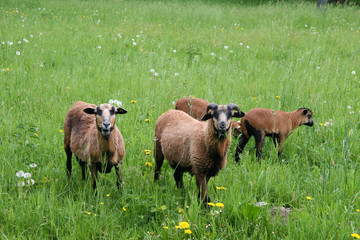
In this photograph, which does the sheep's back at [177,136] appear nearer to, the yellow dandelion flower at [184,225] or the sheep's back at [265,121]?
the yellow dandelion flower at [184,225]

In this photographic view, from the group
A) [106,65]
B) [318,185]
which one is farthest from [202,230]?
[106,65]

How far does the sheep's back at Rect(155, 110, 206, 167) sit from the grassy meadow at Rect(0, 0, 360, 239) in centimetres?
35

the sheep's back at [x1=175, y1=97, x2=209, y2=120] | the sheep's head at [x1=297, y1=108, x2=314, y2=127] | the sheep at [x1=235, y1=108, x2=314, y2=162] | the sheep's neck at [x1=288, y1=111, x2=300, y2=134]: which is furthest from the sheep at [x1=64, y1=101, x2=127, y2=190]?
the sheep's head at [x1=297, y1=108, x2=314, y2=127]

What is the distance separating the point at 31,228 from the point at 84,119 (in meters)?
1.57

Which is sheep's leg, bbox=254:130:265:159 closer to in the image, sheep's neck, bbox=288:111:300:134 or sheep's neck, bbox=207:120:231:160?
sheep's neck, bbox=288:111:300:134

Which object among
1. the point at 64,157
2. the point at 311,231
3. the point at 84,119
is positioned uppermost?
the point at 84,119

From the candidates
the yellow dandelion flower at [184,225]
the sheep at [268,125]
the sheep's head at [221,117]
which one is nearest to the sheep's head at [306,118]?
the sheep at [268,125]

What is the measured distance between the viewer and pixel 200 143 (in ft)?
12.8

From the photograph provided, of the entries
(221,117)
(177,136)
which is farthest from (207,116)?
(177,136)

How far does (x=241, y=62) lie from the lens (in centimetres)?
941

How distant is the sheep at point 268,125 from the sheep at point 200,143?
1.25 meters

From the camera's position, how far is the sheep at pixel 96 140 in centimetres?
380

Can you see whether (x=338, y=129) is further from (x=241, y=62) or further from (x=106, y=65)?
(x=106, y=65)

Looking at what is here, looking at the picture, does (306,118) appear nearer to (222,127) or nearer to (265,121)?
(265,121)
